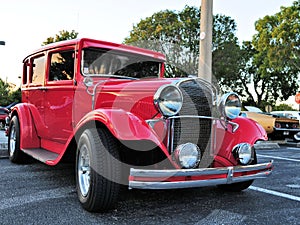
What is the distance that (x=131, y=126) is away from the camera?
113 inches

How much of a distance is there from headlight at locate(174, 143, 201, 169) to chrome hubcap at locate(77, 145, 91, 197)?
86cm

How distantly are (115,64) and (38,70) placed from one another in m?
1.47

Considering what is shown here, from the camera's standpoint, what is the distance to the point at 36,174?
181 inches

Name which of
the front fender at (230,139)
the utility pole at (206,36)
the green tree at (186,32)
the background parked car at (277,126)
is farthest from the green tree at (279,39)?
the front fender at (230,139)

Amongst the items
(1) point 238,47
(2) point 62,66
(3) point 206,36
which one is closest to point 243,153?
(2) point 62,66

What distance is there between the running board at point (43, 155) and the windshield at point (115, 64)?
109 centimetres

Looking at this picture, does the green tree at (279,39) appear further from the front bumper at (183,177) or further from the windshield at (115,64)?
the front bumper at (183,177)

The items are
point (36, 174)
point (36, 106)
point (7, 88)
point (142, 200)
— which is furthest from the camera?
point (7, 88)

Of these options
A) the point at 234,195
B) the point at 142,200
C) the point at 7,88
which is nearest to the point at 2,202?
the point at 142,200

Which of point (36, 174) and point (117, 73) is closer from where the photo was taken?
point (117, 73)

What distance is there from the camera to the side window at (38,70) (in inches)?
192

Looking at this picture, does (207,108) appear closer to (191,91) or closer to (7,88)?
(191,91)

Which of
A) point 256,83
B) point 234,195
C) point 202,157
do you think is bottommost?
point 234,195

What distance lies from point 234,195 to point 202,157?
758 mm
